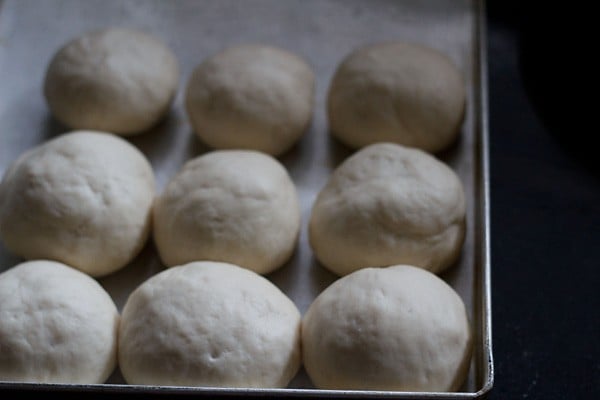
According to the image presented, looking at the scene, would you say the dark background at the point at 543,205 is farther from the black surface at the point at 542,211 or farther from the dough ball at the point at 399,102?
the dough ball at the point at 399,102

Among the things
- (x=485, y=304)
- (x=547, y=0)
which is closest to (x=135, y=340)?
(x=485, y=304)

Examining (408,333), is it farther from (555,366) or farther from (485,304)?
(555,366)

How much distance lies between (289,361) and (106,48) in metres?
0.88

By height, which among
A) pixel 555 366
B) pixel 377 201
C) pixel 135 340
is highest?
pixel 377 201

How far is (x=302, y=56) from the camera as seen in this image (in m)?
1.96

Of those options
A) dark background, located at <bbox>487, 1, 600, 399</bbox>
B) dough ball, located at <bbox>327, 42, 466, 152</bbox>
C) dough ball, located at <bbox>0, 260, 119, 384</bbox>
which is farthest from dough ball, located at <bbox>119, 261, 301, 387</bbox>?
dough ball, located at <bbox>327, 42, 466, 152</bbox>

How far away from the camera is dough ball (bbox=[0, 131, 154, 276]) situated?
57.7 inches

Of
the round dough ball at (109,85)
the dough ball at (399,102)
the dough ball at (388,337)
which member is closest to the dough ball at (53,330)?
the dough ball at (388,337)

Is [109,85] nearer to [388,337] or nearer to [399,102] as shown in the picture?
[399,102]

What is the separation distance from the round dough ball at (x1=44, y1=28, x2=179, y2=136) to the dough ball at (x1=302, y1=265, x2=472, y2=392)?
0.67 m

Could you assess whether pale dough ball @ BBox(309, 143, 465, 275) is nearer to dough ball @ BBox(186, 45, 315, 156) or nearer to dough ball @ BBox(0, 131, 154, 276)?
dough ball @ BBox(186, 45, 315, 156)

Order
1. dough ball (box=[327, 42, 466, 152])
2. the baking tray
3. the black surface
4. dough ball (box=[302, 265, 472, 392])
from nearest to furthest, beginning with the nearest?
dough ball (box=[302, 265, 472, 392]), the black surface, the baking tray, dough ball (box=[327, 42, 466, 152])

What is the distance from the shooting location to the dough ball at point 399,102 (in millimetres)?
1662

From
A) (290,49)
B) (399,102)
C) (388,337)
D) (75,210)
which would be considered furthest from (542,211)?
(75,210)
